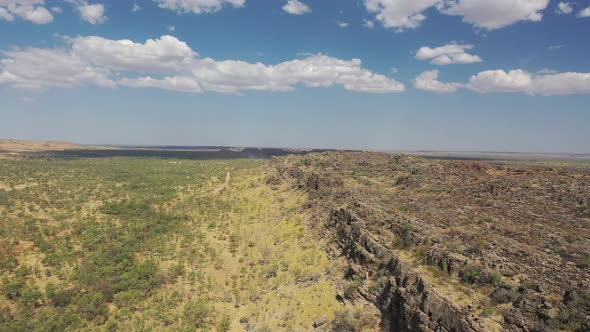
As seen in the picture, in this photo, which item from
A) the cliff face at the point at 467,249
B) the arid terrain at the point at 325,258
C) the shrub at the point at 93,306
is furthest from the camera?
the shrub at the point at 93,306

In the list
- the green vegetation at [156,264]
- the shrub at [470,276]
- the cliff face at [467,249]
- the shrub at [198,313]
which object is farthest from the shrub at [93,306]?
the shrub at [470,276]

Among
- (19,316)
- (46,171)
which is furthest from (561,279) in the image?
(46,171)

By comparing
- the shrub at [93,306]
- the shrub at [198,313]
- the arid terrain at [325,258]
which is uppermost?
the arid terrain at [325,258]

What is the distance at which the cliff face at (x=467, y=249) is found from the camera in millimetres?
14062

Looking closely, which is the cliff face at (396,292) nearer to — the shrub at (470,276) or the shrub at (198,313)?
the shrub at (470,276)

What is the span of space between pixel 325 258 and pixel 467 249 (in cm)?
1182

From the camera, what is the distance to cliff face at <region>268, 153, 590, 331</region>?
1406 cm

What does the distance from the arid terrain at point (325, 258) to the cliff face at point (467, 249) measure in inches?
3.4

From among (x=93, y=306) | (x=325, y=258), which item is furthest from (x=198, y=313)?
(x=325, y=258)

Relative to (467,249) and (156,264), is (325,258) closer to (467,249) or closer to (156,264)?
(467,249)

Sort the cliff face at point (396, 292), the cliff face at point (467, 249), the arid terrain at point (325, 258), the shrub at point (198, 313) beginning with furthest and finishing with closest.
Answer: the shrub at point (198, 313)
the arid terrain at point (325, 258)
the cliff face at point (396, 292)
the cliff face at point (467, 249)

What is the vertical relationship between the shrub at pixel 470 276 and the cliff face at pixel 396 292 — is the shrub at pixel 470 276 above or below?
above

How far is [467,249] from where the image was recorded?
18.9 m

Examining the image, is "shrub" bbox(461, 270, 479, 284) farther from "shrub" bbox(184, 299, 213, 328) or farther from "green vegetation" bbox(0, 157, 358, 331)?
"shrub" bbox(184, 299, 213, 328)
